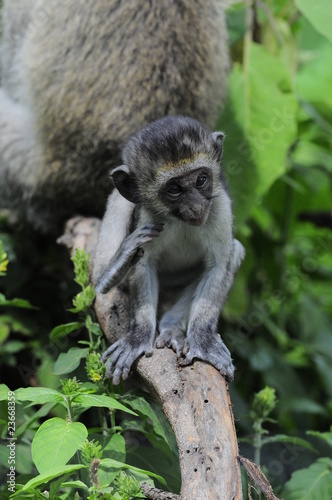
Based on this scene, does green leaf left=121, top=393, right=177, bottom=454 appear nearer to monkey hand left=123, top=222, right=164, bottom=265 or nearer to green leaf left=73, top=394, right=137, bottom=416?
green leaf left=73, top=394, right=137, bottom=416

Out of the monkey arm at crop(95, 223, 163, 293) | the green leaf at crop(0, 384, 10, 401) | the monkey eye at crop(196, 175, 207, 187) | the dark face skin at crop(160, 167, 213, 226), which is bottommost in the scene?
the green leaf at crop(0, 384, 10, 401)

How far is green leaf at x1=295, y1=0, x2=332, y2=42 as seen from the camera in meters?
4.30

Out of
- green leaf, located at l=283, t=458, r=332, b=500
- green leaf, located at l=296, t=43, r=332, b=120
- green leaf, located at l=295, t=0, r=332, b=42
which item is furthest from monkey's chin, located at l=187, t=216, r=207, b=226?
green leaf, located at l=296, t=43, r=332, b=120

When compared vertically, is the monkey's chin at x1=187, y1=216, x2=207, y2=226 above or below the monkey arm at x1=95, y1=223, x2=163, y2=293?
above

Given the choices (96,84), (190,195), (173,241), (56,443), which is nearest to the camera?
(56,443)

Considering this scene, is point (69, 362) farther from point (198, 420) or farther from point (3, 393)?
point (198, 420)

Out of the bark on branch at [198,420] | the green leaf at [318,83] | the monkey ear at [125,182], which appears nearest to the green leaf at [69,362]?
the bark on branch at [198,420]

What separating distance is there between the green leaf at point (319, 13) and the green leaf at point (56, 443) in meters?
2.83

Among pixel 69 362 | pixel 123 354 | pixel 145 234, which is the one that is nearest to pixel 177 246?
pixel 145 234

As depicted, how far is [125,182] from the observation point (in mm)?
3227

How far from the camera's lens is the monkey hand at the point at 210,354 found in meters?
2.94

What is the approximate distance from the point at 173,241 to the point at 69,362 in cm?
70

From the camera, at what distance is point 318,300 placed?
6.23 metres

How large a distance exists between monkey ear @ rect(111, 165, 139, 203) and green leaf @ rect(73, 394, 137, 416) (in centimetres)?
96
